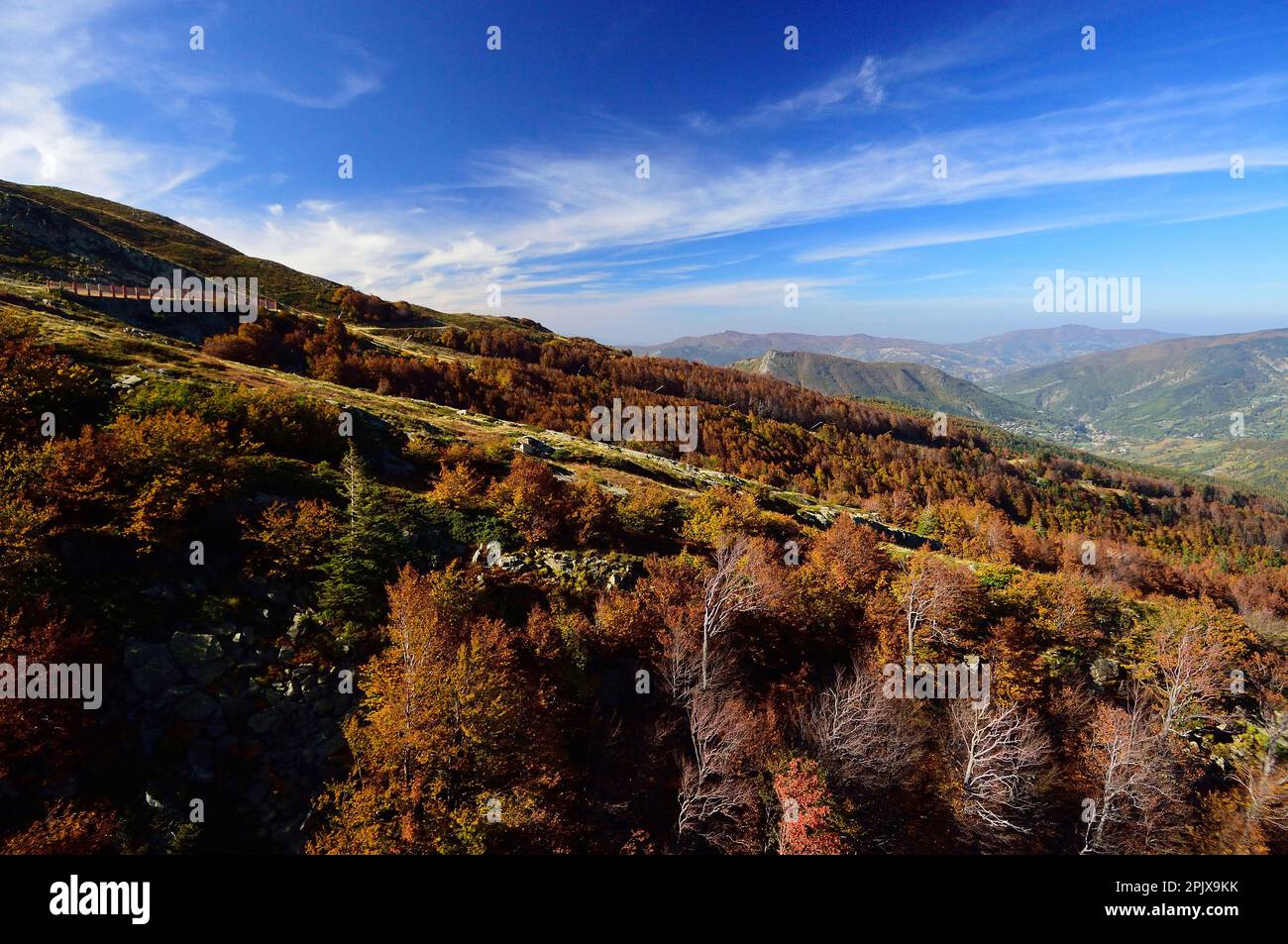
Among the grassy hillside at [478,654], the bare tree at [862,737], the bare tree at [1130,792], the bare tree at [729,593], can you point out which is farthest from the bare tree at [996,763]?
the bare tree at [729,593]

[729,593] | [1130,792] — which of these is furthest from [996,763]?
[729,593]

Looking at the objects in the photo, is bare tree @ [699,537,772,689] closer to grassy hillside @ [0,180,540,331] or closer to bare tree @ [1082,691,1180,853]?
bare tree @ [1082,691,1180,853]

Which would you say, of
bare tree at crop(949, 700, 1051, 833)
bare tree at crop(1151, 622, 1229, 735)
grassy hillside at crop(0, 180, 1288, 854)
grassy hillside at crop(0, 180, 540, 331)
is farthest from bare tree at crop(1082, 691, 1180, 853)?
grassy hillside at crop(0, 180, 540, 331)

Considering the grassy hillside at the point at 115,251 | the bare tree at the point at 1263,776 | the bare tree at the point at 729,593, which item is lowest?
the bare tree at the point at 1263,776

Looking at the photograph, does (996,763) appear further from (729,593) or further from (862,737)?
(729,593)

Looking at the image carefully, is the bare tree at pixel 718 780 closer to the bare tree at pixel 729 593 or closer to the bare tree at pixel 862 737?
the bare tree at pixel 729 593

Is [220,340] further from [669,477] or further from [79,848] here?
[79,848]

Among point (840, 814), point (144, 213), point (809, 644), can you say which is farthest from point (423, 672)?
point (144, 213)
